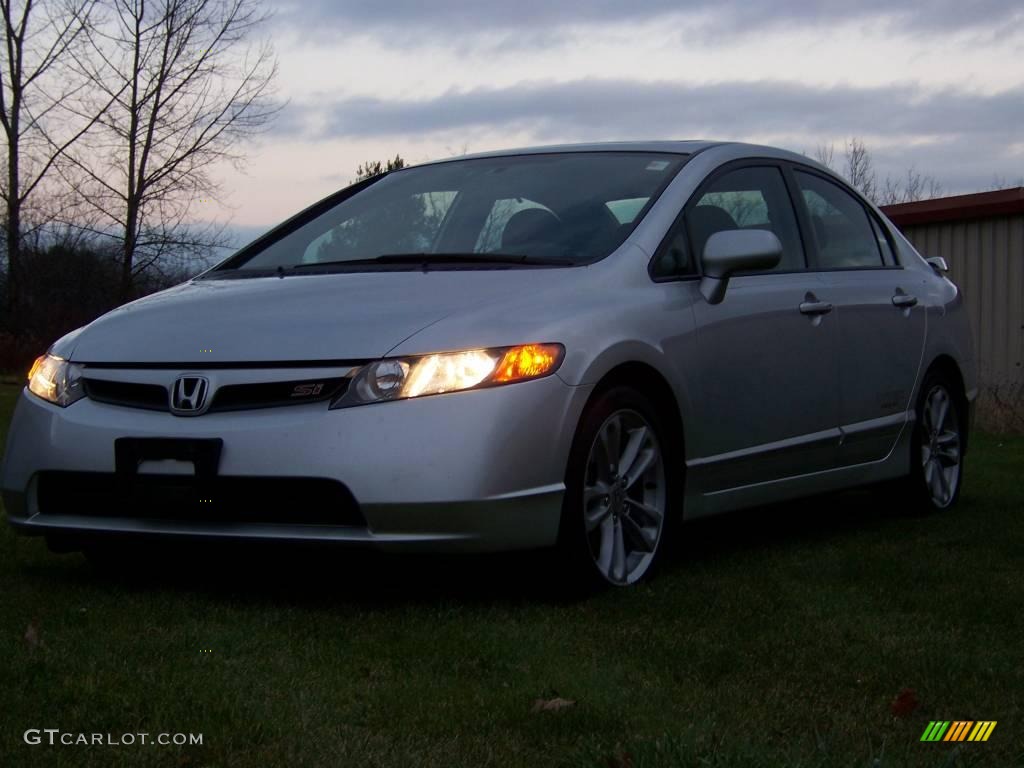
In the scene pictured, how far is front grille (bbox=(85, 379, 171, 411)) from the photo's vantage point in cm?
486

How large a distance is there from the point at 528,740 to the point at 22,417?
2.58 meters

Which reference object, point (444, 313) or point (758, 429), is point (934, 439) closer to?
point (758, 429)

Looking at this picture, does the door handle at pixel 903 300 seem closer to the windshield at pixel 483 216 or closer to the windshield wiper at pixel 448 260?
the windshield at pixel 483 216

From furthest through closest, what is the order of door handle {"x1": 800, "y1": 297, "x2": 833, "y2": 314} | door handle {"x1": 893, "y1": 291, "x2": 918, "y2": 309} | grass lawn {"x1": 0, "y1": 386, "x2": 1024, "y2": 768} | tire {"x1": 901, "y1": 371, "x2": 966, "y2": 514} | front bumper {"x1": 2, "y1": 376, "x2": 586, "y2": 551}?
tire {"x1": 901, "y1": 371, "x2": 966, "y2": 514} → door handle {"x1": 893, "y1": 291, "x2": 918, "y2": 309} → door handle {"x1": 800, "y1": 297, "x2": 833, "y2": 314} → front bumper {"x1": 2, "y1": 376, "x2": 586, "y2": 551} → grass lawn {"x1": 0, "y1": 386, "x2": 1024, "y2": 768}

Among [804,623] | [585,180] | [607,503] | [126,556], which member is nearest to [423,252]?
[585,180]

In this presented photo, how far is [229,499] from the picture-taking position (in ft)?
15.5

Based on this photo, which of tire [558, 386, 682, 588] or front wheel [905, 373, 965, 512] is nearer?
tire [558, 386, 682, 588]

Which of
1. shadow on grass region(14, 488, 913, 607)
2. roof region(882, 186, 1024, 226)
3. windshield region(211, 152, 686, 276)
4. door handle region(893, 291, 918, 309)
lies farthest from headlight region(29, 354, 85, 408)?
roof region(882, 186, 1024, 226)

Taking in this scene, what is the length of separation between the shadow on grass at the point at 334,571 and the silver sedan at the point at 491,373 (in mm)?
116

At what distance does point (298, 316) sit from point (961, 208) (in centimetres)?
1372

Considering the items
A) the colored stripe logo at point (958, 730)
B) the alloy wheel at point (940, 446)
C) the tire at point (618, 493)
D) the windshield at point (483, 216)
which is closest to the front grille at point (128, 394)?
the windshield at point (483, 216)

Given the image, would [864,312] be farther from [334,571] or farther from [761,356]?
[334,571]

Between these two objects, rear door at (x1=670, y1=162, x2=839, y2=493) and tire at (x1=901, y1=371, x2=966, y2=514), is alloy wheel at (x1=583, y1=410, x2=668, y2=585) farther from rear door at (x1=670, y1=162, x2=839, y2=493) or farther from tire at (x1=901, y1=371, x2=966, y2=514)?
tire at (x1=901, y1=371, x2=966, y2=514)

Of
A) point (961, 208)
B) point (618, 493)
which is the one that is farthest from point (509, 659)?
point (961, 208)
